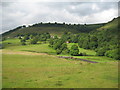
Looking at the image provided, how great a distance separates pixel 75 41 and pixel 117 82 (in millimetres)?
143678

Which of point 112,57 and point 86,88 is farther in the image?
point 112,57

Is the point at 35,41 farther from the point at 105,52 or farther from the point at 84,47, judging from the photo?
the point at 105,52

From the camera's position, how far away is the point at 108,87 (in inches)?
1150

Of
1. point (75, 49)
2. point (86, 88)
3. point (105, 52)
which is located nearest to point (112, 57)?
point (105, 52)

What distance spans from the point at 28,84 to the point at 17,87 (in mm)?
2726

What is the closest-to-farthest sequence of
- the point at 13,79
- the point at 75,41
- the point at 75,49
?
the point at 13,79, the point at 75,49, the point at 75,41

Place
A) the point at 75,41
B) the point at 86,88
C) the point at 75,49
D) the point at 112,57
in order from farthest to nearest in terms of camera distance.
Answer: the point at 75,41, the point at 75,49, the point at 112,57, the point at 86,88

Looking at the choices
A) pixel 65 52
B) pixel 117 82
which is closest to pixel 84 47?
pixel 65 52

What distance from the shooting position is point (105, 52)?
107 meters

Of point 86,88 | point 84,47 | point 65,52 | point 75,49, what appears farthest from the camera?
point 84,47

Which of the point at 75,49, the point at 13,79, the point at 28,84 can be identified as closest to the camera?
the point at 28,84

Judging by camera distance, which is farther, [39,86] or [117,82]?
[117,82]

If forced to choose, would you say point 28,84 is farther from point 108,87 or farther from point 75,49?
point 75,49

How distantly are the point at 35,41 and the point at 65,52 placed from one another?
77893 millimetres
